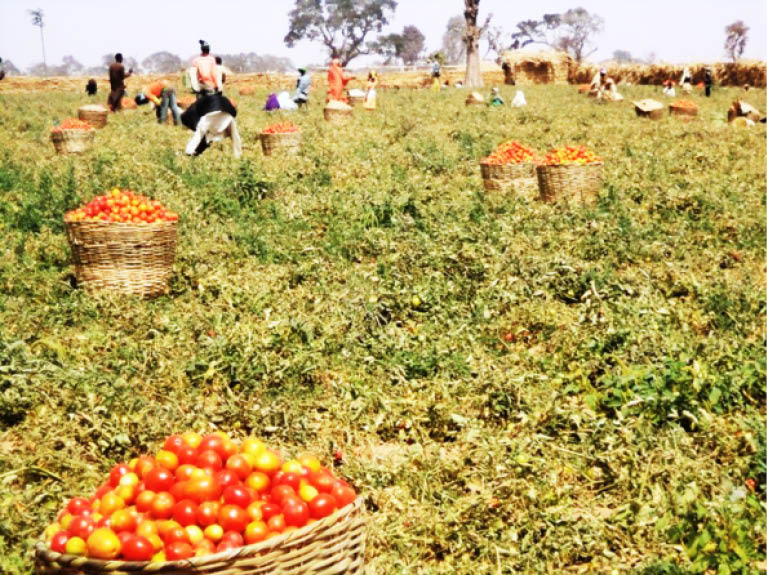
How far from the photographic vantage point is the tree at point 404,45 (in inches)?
4235

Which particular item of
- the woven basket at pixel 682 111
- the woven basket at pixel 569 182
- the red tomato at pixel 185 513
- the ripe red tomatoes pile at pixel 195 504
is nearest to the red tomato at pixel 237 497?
the ripe red tomatoes pile at pixel 195 504

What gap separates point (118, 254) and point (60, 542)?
446 centimetres

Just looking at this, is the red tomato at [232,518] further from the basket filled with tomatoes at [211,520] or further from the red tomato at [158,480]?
the red tomato at [158,480]

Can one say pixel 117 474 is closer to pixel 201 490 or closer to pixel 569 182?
pixel 201 490

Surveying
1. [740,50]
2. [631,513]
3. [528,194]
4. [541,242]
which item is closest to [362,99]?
[528,194]

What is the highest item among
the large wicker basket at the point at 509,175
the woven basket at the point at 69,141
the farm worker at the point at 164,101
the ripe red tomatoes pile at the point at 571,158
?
the farm worker at the point at 164,101

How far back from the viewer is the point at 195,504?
3119 millimetres

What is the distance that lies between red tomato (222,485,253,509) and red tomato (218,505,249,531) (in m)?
0.09

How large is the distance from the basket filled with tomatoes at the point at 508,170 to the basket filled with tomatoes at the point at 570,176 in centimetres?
27

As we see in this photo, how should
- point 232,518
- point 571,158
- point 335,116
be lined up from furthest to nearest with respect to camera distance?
point 335,116 < point 571,158 < point 232,518

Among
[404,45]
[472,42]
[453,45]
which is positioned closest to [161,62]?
[453,45]

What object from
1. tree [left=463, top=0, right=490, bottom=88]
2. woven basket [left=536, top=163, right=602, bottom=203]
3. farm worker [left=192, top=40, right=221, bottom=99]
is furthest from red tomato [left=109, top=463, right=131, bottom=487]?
tree [left=463, top=0, right=490, bottom=88]

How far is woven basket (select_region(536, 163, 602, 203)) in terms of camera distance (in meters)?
10.4

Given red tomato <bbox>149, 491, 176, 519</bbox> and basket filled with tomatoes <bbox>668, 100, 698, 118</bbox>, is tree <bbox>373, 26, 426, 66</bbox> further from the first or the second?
red tomato <bbox>149, 491, 176, 519</bbox>
